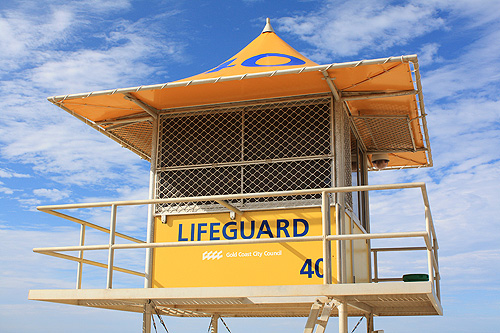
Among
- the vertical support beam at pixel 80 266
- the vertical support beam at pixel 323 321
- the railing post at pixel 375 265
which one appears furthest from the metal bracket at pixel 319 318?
the railing post at pixel 375 265

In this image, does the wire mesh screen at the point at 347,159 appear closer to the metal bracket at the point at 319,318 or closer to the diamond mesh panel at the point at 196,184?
the diamond mesh panel at the point at 196,184

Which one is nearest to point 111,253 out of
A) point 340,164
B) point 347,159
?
point 340,164

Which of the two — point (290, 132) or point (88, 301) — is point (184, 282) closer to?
point (88, 301)

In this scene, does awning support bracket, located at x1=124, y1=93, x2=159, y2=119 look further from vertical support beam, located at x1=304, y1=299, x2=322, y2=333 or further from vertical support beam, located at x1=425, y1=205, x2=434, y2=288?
vertical support beam, located at x1=425, y1=205, x2=434, y2=288

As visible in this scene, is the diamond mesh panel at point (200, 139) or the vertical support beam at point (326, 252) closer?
the vertical support beam at point (326, 252)

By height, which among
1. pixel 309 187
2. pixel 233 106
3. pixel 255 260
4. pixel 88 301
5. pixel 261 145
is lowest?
pixel 88 301

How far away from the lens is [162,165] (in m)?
9.16

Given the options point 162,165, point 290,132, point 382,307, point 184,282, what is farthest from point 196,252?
point 382,307

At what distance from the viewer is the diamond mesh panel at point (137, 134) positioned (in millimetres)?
9992

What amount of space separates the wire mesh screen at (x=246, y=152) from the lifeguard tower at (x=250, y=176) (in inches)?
0.6

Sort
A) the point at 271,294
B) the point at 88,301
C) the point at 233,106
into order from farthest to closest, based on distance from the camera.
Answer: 1. the point at 233,106
2. the point at 88,301
3. the point at 271,294

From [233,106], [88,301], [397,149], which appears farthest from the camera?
[397,149]

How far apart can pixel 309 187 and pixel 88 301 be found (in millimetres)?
3377

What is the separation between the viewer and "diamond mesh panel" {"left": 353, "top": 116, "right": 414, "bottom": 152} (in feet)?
32.4
